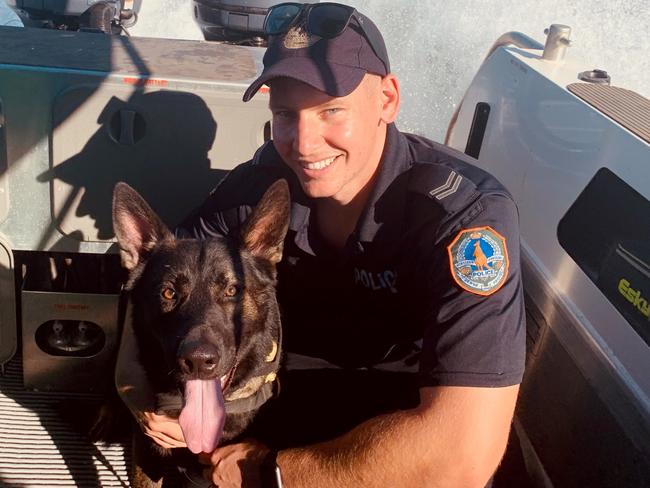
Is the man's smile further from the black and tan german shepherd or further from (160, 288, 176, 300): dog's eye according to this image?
(160, 288, 176, 300): dog's eye

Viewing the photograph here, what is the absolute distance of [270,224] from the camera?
198cm

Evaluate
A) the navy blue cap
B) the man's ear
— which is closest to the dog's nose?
the navy blue cap

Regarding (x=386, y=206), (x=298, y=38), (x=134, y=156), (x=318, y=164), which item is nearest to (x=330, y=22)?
(x=298, y=38)

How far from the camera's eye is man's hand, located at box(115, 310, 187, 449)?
1.94m

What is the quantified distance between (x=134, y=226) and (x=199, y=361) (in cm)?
52

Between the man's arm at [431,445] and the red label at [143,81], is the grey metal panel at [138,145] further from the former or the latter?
the man's arm at [431,445]

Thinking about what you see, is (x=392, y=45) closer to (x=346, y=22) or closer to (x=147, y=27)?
(x=147, y=27)

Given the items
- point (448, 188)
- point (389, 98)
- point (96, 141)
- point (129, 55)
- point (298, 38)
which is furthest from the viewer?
point (129, 55)

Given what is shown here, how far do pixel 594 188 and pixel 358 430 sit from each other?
0.95 metres

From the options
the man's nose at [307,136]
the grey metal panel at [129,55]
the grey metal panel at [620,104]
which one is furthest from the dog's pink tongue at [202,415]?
the grey metal panel at [620,104]

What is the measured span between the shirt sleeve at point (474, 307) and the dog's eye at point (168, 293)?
75 cm

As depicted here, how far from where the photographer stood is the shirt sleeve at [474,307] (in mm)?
1552

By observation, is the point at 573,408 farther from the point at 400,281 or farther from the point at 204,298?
the point at 204,298

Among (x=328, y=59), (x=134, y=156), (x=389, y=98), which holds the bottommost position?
(x=134, y=156)
